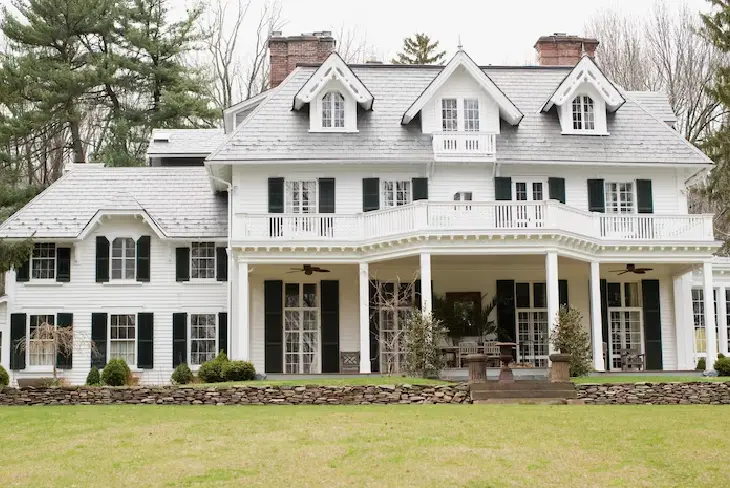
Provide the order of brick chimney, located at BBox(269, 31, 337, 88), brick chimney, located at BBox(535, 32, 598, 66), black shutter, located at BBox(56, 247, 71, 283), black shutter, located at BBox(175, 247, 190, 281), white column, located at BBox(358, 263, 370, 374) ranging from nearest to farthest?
white column, located at BBox(358, 263, 370, 374) < black shutter, located at BBox(56, 247, 71, 283) < black shutter, located at BBox(175, 247, 190, 281) < brick chimney, located at BBox(269, 31, 337, 88) < brick chimney, located at BBox(535, 32, 598, 66)

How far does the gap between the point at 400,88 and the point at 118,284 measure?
34.3 ft

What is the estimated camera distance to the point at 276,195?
98.6 ft

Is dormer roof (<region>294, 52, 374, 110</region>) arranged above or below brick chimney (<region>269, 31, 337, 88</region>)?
below

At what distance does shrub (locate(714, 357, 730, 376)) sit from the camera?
88.0ft

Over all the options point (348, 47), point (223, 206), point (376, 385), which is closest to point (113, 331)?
point (223, 206)

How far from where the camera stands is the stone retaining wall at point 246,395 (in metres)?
23.4

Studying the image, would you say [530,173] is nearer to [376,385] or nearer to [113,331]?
[376,385]

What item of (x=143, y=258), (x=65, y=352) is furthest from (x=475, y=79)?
(x=65, y=352)

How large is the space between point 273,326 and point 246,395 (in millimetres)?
6417

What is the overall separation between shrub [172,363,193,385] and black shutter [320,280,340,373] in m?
3.77

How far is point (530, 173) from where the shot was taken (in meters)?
30.7

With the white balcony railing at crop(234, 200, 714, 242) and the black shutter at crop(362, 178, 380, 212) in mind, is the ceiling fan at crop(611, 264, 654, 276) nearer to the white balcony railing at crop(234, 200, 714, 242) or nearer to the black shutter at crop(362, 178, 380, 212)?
the white balcony railing at crop(234, 200, 714, 242)

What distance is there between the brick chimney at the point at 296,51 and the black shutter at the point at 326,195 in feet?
20.3

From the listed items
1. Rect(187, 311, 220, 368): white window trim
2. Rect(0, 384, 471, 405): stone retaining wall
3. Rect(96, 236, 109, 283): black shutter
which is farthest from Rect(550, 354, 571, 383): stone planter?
Rect(96, 236, 109, 283): black shutter
